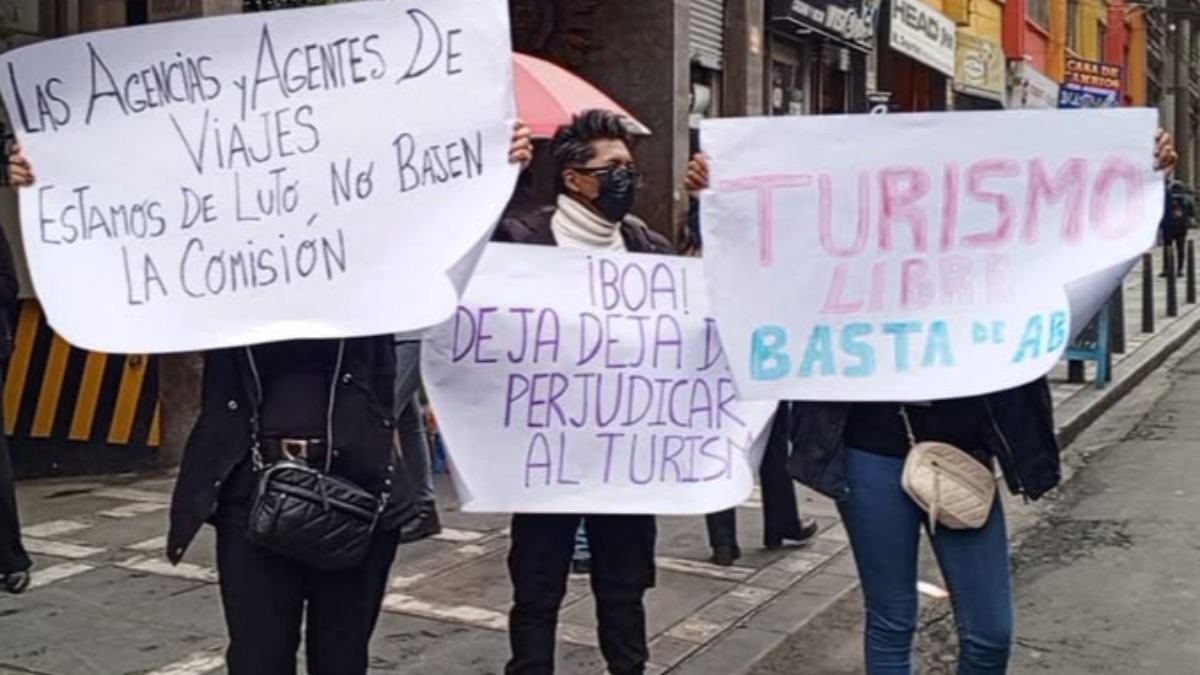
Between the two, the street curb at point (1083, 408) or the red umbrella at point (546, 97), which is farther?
the red umbrella at point (546, 97)

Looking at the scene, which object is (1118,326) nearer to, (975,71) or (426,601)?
(426,601)

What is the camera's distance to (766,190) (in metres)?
3.99

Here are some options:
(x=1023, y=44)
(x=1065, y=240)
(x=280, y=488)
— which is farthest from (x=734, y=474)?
(x=1023, y=44)

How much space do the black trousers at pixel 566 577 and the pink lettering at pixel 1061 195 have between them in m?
1.43

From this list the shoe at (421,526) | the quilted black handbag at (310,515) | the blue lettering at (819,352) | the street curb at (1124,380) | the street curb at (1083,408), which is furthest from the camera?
the street curb at (1124,380)

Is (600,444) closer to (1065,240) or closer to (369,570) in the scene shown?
(369,570)

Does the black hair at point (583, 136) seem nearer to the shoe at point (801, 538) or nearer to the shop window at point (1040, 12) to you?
the shoe at point (801, 538)

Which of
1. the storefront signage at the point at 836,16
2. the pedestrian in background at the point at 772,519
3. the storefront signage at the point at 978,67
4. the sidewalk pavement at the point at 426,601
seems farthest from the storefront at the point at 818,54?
the pedestrian in background at the point at 772,519

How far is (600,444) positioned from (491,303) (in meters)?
0.53

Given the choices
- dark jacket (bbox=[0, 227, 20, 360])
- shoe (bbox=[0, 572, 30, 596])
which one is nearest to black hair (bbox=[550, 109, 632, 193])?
dark jacket (bbox=[0, 227, 20, 360])

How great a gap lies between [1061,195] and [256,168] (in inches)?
83.2

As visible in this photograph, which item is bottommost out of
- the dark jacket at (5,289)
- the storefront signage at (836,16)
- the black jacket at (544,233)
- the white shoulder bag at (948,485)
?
the white shoulder bag at (948,485)

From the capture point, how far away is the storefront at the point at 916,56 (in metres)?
20.1

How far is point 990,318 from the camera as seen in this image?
Answer: 3.90 metres
